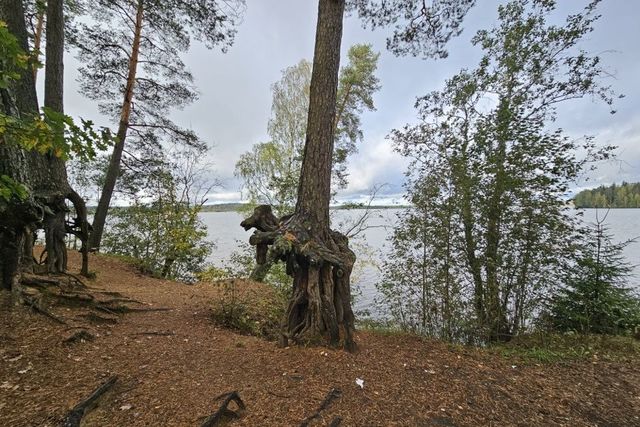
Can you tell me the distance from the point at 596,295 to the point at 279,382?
492 centimetres

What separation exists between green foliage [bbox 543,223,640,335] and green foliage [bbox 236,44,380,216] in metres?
6.01

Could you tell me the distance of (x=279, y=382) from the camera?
7.55 ft

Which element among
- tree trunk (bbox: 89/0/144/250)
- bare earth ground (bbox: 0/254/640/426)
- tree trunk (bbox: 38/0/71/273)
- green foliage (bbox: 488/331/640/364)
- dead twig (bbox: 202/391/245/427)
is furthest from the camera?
tree trunk (bbox: 89/0/144/250)

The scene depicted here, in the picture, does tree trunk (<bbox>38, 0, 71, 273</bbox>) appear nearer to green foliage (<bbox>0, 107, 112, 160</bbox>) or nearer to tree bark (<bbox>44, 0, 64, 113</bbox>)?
tree bark (<bbox>44, 0, 64, 113</bbox>)

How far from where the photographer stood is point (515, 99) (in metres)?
4.71

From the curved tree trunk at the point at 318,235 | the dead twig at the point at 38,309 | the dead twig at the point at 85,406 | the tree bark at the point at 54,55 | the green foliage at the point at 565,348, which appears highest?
the tree bark at the point at 54,55

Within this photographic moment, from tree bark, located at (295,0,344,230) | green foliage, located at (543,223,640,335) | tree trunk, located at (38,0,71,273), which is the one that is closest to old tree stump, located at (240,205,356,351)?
tree bark, located at (295,0,344,230)

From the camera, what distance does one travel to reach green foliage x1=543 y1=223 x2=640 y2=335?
412 cm

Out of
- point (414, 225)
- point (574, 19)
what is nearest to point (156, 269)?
point (414, 225)

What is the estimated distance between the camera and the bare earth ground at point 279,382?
1.90 m

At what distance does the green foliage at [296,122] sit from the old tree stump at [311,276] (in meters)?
5.23

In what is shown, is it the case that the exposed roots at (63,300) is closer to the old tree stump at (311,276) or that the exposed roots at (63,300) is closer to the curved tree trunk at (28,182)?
the curved tree trunk at (28,182)

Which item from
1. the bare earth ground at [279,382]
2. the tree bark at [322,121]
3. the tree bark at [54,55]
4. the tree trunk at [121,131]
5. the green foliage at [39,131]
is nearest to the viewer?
the green foliage at [39,131]

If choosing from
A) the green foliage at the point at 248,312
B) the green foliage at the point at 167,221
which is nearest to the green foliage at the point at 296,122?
the green foliage at the point at 167,221
